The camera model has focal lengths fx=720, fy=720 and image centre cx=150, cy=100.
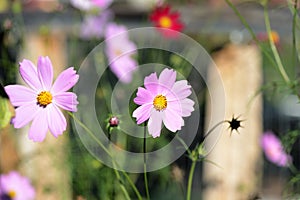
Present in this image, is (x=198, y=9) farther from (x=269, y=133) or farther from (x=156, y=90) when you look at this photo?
(x=156, y=90)

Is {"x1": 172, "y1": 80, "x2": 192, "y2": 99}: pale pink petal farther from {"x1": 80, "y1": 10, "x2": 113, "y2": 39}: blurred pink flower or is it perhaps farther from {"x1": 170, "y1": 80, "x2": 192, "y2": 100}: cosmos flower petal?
{"x1": 80, "y1": 10, "x2": 113, "y2": 39}: blurred pink flower

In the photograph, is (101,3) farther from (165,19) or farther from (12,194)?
(12,194)

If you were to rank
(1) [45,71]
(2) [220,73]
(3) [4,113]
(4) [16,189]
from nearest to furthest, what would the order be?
(1) [45,71] < (3) [4,113] < (4) [16,189] < (2) [220,73]

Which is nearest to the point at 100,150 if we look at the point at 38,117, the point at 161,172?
the point at 38,117

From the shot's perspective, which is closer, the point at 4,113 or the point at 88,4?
the point at 4,113

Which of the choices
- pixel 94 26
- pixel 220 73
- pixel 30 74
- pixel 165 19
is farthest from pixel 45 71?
pixel 220 73

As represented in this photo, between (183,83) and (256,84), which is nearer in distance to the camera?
(183,83)

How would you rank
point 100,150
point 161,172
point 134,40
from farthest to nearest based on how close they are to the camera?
1. point 134,40
2. point 161,172
3. point 100,150
